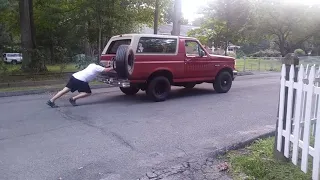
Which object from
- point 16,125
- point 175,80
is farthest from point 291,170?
point 175,80

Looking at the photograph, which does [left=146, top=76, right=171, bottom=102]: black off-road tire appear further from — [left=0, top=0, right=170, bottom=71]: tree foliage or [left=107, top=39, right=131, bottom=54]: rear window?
[left=0, top=0, right=170, bottom=71]: tree foliage

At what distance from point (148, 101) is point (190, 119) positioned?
2.60 m

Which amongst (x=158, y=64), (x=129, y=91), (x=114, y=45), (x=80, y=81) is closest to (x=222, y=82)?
(x=158, y=64)

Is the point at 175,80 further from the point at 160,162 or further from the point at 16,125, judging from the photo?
the point at 160,162

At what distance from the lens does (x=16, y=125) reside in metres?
6.47

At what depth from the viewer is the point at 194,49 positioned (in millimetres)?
→ 10062

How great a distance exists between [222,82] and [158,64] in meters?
3.03

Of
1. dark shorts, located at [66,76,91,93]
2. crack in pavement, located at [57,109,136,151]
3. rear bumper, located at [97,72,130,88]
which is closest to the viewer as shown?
crack in pavement, located at [57,109,136,151]

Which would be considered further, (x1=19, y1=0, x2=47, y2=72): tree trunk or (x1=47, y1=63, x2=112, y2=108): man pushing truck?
(x1=19, y1=0, x2=47, y2=72): tree trunk

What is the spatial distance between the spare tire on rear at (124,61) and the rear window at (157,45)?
1.09 ft

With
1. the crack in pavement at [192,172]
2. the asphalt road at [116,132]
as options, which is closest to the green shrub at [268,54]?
the asphalt road at [116,132]

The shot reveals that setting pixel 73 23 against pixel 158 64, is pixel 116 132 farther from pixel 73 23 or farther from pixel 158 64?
pixel 73 23

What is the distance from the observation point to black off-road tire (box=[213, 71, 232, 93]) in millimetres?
10766

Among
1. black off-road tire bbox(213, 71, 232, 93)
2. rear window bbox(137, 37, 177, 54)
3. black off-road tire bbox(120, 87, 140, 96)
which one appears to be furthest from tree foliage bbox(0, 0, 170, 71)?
black off-road tire bbox(213, 71, 232, 93)
